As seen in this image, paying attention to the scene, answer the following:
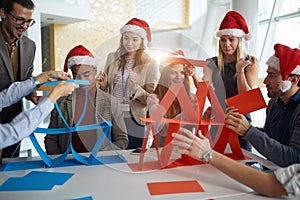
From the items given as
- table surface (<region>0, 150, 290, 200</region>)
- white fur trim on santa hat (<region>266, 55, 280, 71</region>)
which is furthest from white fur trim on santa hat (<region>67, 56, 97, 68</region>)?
white fur trim on santa hat (<region>266, 55, 280, 71</region>)

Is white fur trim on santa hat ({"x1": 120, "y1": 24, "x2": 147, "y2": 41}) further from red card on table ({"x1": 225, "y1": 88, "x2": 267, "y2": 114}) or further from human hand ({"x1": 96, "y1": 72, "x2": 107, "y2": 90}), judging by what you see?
red card on table ({"x1": 225, "y1": 88, "x2": 267, "y2": 114})

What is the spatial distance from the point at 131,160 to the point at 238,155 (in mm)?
→ 524

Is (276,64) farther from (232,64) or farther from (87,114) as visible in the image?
(87,114)

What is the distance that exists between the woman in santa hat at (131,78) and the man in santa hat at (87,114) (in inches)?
2.0

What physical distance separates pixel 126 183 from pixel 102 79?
2.43 ft

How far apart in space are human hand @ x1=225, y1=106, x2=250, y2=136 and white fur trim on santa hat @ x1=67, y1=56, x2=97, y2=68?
789 mm

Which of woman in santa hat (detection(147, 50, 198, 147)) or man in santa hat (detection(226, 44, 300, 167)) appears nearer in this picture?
man in santa hat (detection(226, 44, 300, 167))

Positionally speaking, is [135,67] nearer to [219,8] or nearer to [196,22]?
[219,8]

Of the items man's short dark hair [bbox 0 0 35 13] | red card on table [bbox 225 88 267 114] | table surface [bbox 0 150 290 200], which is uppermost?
man's short dark hair [bbox 0 0 35 13]

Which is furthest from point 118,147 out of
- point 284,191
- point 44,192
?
point 284,191

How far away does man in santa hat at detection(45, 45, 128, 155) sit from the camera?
159cm

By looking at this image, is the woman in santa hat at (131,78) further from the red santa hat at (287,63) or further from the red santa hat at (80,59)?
the red santa hat at (287,63)

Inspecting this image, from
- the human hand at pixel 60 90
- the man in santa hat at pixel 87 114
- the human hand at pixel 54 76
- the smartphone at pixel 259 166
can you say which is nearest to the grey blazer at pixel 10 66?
the man in santa hat at pixel 87 114

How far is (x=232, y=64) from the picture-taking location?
1810 millimetres
